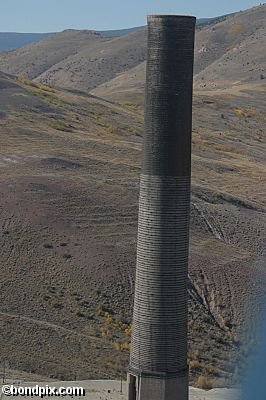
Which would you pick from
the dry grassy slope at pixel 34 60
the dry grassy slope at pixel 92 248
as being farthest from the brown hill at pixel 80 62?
the dry grassy slope at pixel 92 248

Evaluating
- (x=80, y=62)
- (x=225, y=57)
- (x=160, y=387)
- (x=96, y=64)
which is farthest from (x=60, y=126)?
(x=80, y=62)

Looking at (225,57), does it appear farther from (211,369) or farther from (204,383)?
(204,383)

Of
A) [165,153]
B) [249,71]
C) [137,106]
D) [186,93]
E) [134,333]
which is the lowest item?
[134,333]

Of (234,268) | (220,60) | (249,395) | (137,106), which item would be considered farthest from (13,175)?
(220,60)

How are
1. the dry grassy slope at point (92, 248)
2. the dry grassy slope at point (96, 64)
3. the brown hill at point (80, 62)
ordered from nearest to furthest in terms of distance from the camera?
the dry grassy slope at point (92, 248) < the dry grassy slope at point (96, 64) < the brown hill at point (80, 62)

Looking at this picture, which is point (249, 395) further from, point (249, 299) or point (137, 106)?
point (137, 106)

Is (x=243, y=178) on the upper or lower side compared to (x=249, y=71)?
lower

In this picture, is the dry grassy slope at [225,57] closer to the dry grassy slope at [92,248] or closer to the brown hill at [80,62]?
the brown hill at [80,62]
